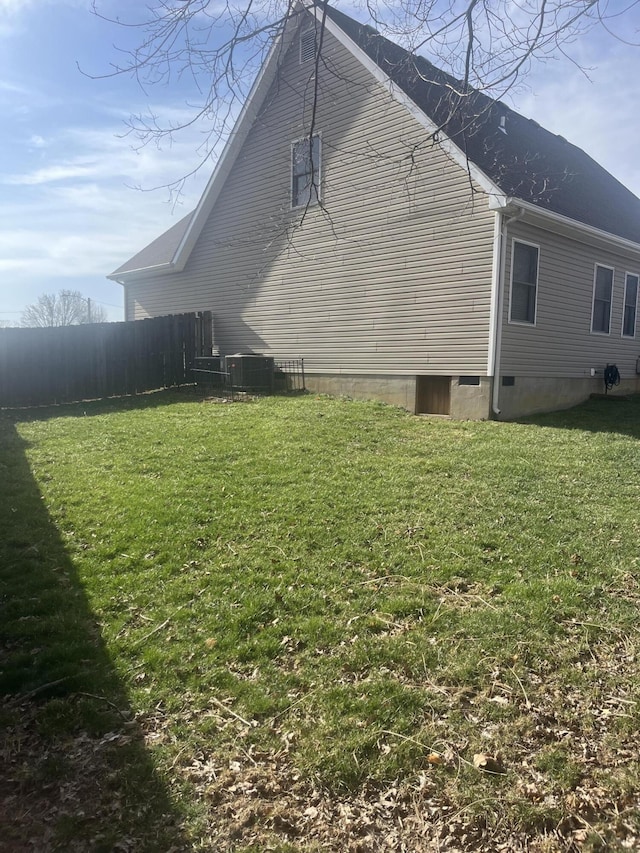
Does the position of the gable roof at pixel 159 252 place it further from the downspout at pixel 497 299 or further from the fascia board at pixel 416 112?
the downspout at pixel 497 299

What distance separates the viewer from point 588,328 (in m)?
12.4

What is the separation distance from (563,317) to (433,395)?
3171mm

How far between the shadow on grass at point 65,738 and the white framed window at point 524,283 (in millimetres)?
8776

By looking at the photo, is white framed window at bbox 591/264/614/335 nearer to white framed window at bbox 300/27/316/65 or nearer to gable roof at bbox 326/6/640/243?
gable roof at bbox 326/6/640/243

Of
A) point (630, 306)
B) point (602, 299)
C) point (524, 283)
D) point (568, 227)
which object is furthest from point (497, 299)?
point (630, 306)

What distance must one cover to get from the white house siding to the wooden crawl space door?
0.27m

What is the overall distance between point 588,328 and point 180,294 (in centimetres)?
1065

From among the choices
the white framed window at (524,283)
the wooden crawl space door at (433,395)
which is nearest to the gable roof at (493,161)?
the white framed window at (524,283)

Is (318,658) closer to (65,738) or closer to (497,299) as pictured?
(65,738)

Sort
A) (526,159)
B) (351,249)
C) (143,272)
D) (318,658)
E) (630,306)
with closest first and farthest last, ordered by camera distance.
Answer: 1. (318,658)
2. (351,249)
3. (526,159)
4. (630,306)
5. (143,272)

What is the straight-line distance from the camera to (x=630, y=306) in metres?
13.8

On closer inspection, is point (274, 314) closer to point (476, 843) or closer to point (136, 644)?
point (136, 644)

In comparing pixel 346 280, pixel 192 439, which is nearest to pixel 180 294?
pixel 346 280

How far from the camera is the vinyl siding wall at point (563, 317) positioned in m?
10.4
